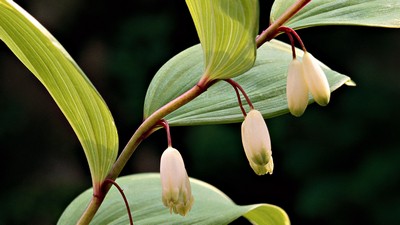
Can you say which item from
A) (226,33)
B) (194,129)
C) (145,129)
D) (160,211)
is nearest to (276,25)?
(226,33)

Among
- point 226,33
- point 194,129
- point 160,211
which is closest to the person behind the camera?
point 226,33

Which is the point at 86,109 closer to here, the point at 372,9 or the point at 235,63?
the point at 235,63

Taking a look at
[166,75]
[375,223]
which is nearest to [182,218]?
[166,75]

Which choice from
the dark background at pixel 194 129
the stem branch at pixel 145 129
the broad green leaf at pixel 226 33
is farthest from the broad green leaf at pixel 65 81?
the dark background at pixel 194 129

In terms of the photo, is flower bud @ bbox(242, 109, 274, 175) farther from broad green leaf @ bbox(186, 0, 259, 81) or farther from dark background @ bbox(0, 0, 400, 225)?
dark background @ bbox(0, 0, 400, 225)

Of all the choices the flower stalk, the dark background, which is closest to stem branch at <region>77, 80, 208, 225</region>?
the flower stalk

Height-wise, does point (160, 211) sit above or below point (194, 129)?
above

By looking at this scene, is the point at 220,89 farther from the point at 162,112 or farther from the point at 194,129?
the point at 194,129
